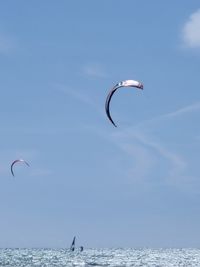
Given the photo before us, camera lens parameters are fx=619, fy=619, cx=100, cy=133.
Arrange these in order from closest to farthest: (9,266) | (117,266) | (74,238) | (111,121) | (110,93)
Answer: (111,121)
(110,93)
(9,266)
(117,266)
(74,238)

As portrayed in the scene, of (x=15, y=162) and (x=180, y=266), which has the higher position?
(x=180, y=266)

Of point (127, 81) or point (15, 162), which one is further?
point (15, 162)

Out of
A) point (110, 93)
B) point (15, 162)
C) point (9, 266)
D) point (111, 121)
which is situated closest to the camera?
point (111, 121)

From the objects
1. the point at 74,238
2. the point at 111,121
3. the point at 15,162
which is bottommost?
the point at 111,121

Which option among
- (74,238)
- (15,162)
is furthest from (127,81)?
(74,238)

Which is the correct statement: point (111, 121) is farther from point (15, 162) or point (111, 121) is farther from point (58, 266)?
point (58, 266)

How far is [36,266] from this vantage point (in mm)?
81250

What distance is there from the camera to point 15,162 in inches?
2143

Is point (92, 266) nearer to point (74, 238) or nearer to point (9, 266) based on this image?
point (9, 266)

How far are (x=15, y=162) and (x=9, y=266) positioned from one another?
26.5 metres

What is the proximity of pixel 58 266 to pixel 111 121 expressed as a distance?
51054 mm

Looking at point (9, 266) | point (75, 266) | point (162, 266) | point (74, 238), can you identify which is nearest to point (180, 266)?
point (162, 266)

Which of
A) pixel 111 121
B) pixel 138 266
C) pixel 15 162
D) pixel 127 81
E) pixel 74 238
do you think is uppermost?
pixel 74 238

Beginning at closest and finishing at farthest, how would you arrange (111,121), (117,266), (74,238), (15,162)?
(111,121)
(15,162)
(117,266)
(74,238)
